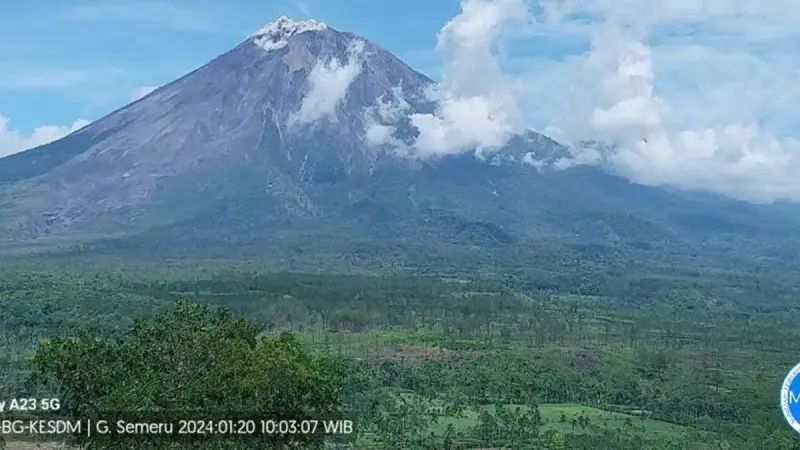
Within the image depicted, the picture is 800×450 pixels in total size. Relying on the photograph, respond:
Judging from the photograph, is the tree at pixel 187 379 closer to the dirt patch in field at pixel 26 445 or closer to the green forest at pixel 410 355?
the green forest at pixel 410 355

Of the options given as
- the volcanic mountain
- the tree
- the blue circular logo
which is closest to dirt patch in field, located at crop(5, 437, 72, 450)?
the tree

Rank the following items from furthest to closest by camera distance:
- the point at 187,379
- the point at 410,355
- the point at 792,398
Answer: the point at 410,355 < the point at 187,379 < the point at 792,398

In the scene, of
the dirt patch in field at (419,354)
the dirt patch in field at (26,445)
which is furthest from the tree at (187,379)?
the dirt patch in field at (419,354)

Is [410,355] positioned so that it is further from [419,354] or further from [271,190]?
[271,190]

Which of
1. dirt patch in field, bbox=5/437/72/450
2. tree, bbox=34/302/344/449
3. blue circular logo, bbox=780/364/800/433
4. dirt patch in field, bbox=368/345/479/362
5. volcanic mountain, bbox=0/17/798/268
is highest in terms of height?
volcanic mountain, bbox=0/17/798/268

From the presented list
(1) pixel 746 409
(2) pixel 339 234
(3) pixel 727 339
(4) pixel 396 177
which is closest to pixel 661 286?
(3) pixel 727 339

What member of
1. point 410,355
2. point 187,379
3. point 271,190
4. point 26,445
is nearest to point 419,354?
point 410,355

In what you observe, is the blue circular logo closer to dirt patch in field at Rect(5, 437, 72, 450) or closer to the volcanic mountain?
dirt patch in field at Rect(5, 437, 72, 450)
